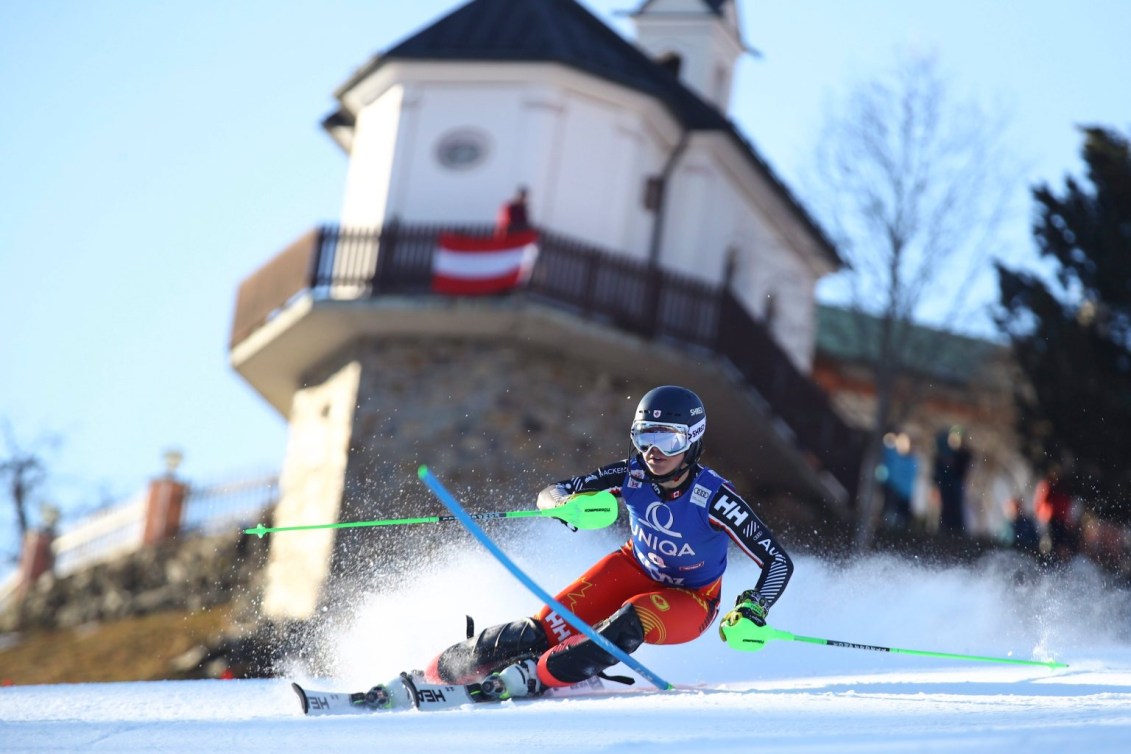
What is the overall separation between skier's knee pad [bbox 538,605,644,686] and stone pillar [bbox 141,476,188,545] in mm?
18973

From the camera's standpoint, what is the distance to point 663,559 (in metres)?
9.46

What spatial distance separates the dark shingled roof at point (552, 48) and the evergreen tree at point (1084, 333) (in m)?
3.01

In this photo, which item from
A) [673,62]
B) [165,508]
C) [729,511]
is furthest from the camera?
[673,62]

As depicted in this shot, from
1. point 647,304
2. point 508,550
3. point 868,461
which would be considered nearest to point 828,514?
point 868,461

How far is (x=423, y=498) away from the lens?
19.1 metres

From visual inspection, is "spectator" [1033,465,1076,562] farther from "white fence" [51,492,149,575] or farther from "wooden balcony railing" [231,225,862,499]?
"white fence" [51,492,149,575]

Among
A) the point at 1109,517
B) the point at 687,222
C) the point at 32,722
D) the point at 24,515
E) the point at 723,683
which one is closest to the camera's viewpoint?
the point at 32,722

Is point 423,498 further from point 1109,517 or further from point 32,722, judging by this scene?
point 32,722

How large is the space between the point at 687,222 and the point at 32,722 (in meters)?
18.1

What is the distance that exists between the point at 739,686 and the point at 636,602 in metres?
0.73

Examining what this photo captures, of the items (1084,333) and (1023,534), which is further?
(1084,333)

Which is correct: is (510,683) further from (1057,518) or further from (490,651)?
(1057,518)

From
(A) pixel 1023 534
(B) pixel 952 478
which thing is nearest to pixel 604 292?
(B) pixel 952 478

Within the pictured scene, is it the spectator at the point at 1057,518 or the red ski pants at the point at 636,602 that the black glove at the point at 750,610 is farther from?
the spectator at the point at 1057,518
